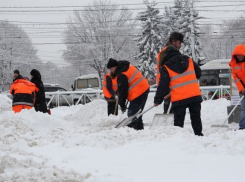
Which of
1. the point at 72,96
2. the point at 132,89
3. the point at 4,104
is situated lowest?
the point at 72,96

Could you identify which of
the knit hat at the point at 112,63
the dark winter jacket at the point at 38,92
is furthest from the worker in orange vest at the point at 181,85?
the dark winter jacket at the point at 38,92

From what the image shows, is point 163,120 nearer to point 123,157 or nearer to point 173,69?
point 173,69

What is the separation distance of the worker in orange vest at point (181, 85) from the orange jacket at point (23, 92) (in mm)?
3665

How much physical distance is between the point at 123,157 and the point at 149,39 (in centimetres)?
3952

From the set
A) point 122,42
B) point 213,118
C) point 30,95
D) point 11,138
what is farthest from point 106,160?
point 122,42

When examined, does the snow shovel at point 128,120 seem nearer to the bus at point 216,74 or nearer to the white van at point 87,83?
the bus at point 216,74

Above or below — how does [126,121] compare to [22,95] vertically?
below

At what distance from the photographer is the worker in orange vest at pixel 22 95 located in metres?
8.10

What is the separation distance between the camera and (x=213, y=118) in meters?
10.7

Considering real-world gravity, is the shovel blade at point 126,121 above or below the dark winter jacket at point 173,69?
below

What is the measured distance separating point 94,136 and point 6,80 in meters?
43.1

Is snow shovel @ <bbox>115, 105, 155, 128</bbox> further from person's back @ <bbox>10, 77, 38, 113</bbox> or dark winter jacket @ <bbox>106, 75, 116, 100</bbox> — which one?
person's back @ <bbox>10, 77, 38, 113</bbox>

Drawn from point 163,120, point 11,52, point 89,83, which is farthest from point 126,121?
point 11,52

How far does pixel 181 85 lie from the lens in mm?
5348
